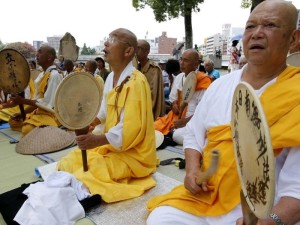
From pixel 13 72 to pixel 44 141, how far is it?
1.10m

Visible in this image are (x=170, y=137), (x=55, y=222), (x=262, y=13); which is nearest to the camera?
(x=262, y=13)

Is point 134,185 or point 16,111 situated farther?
point 16,111

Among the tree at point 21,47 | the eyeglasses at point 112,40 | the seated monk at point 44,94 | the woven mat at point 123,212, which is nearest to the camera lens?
the woven mat at point 123,212

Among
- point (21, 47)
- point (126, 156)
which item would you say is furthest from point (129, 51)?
point (21, 47)

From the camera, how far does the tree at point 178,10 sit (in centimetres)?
1309

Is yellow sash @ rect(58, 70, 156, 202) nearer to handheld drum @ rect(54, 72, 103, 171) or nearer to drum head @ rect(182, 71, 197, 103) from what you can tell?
handheld drum @ rect(54, 72, 103, 171)

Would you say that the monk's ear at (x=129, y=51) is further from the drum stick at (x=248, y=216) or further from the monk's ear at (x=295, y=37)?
the drum stick at (x=248, y=216)

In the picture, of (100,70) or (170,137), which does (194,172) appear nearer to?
(170,137)

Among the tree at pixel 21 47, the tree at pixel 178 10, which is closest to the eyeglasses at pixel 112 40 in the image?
the tree at pixel 21 47

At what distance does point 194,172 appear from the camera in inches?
67.2

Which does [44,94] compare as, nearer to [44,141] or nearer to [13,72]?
[13,72]

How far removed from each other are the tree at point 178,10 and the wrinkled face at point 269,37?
1181cm

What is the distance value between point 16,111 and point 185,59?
3210 mm

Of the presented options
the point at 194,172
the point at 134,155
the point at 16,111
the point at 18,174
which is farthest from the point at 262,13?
the point at 16,111
